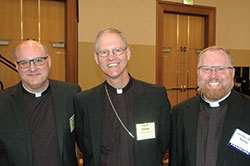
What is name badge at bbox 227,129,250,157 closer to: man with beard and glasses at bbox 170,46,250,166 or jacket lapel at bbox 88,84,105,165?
man with beard and glasses at bbox 170,46,250,166

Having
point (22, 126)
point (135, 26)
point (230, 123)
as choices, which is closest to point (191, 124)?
point (230, 123)

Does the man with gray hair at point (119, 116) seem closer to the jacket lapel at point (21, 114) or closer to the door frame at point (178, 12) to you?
the jacket lapel at point (21, 114)

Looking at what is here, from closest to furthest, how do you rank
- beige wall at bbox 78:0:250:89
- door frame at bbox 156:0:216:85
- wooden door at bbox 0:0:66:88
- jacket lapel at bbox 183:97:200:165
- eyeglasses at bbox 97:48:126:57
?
jacket lapel at bbox 183:97:200:165
eyeglasses at bbox 97:48:126:57
wooden door at bbox 0:0:66:88
beige wall at bbox 78:0:250:89
door frame at bbox 156:0:216:85

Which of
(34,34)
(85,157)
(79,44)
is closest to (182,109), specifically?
(85,157)

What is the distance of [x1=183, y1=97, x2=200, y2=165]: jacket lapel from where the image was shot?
1.94 m

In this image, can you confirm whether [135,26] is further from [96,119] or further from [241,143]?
[241,143]

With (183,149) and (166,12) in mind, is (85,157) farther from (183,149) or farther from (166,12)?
(166,12)

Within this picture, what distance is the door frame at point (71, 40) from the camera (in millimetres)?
5004

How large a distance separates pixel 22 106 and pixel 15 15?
3.32 meters

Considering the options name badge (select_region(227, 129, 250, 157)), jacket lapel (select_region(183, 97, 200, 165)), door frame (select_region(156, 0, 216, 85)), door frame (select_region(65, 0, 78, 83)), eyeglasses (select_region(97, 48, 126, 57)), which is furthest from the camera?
door frame (select_region(156, 0, 216, 85))

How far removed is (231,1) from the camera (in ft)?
22.3

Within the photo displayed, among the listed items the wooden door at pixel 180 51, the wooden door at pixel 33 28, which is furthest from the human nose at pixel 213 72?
the wooden door at pixel 180 51

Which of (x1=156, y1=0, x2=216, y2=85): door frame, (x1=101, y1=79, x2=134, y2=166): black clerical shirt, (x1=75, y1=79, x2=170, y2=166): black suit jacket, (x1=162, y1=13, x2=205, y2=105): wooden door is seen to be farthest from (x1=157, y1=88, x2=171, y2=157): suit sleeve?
(x1=162, y1=13, x2=205, y2=105): wooden door

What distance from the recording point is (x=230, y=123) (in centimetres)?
188
